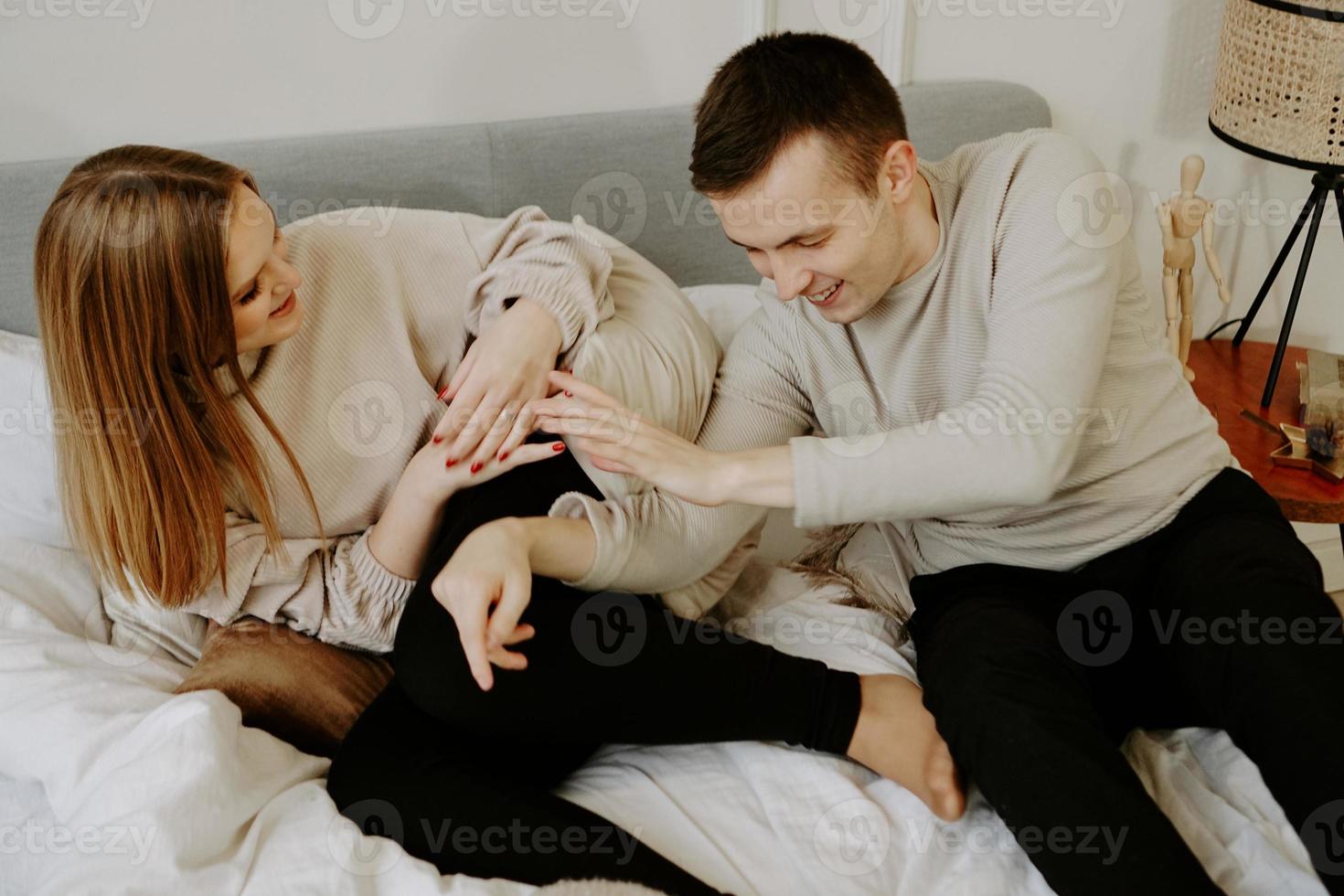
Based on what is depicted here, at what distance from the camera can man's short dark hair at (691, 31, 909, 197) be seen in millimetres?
1099

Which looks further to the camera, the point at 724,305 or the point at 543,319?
the point at 724,305

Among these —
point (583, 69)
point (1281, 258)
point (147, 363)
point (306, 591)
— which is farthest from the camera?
point (1281, 258)

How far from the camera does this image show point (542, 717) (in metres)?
1.08

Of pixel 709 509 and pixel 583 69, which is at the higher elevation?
pixel 583 69

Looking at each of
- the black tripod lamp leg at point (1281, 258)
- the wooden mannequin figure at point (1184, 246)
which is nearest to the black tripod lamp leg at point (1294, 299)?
the black tripod lamp leg at point (1281, 258)

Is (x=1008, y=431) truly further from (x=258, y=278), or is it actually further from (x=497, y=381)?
(x=258, y=278)

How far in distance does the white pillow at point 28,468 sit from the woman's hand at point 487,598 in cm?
54

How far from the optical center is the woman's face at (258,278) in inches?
44.5

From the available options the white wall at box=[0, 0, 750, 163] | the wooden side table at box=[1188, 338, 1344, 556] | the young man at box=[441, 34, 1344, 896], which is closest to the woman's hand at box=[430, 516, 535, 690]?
the young man at box=[441, 34, 1344, 896]

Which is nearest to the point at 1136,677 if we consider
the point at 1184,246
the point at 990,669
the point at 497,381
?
the point at 990,669

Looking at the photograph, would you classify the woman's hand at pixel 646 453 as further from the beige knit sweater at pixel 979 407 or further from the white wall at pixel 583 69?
the white wall at pixel 583 69

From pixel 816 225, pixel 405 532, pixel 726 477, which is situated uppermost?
pixel 816 225

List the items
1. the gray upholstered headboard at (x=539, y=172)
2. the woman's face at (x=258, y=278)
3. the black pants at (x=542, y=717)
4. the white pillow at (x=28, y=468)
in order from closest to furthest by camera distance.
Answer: the black pants at (x=542, y=717)
the woman's face at (x=258, y=278)
the white pillow at (x=28, y=468)
the gray upholstered headboard at (x=539, y=172)

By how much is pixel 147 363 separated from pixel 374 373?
0.26m
